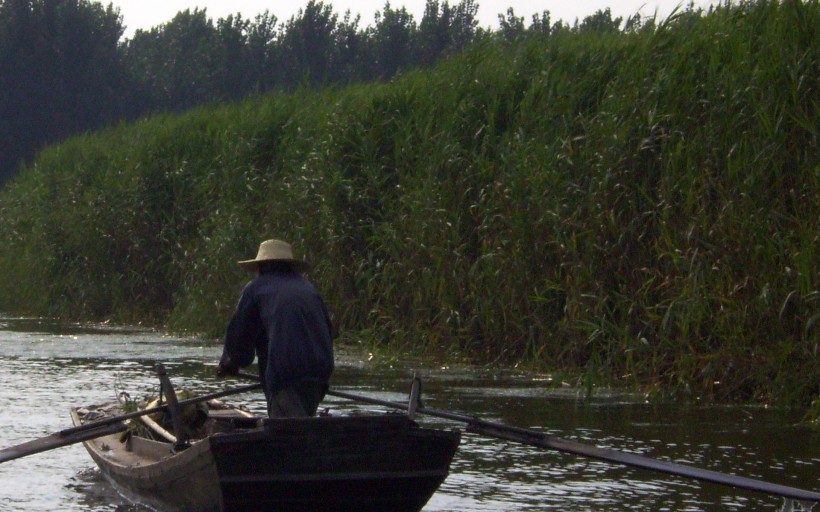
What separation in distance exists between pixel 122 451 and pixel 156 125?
1480 centimetres

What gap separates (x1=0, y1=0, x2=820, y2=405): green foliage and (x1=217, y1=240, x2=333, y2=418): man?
415 centimetres

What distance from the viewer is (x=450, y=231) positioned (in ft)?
47.5

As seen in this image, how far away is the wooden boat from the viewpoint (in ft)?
22.8

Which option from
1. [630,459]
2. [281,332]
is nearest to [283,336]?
[281,332]

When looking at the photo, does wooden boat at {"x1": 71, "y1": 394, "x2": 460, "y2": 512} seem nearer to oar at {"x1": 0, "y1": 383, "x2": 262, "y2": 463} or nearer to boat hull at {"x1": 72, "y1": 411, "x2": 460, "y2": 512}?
boat hull at {"x1": 72, "y1": 411, "x2": 460, "y2": 512}

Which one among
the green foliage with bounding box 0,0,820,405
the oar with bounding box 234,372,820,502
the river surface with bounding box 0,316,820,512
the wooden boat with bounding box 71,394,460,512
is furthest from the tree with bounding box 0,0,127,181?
the wooden boat with bounding box 71,394,460,512

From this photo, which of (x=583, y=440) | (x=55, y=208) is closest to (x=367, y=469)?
(x=583, y=440)

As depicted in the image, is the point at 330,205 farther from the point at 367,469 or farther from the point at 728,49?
the point at 367,469

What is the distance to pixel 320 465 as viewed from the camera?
7035mm

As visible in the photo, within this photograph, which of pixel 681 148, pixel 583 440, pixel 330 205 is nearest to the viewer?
pixel 583 440

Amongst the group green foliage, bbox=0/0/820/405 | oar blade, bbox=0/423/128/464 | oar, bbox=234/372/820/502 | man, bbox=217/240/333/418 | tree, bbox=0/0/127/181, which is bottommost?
oar blade, bbox=0/423/128/464

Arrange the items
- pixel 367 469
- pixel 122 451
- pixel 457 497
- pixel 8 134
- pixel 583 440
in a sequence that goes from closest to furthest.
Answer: pixel 367 469
pixel 457 497
pixel 122 451
pixel 583 440
pixel 8 134

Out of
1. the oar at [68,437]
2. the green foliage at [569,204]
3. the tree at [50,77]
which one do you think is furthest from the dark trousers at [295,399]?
the tree at [50,77]

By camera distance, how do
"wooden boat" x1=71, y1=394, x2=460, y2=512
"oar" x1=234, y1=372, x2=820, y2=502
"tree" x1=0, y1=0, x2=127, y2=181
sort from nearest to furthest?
"oar" x1=234, y1=372, x2=820, y2=502 < "wooden boat" x1=71, y1=394, x2=460, y2=512 < "tree" x1=0, y1=0, x2=127, y2=181
